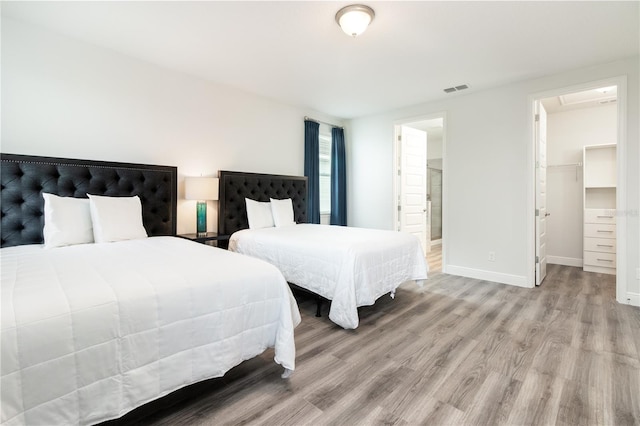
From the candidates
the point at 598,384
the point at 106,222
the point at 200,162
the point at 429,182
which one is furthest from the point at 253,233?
the point at 429,182

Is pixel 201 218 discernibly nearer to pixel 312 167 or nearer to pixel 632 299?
pixel 312 167

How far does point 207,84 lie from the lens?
12.2ft

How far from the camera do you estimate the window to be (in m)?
5.37

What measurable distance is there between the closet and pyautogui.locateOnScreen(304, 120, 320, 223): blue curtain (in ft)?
13.7

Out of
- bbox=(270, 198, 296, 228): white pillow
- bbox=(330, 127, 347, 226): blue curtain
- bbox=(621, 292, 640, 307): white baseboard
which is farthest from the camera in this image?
bbox=(330, 127, 347, 226): blue curtain

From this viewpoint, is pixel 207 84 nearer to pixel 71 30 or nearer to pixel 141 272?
pixel 71 30

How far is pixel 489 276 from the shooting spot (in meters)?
4.07

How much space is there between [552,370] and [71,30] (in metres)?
4.60

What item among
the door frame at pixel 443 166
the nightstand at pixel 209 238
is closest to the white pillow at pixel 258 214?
the nightstand at pixel 209 238

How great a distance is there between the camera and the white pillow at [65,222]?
2342mm

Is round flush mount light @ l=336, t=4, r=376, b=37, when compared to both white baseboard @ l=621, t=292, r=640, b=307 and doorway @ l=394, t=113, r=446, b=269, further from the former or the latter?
white baseboard @ l=621, t=292, r=640, b=307

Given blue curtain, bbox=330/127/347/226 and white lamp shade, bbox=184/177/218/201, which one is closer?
white lamp shade, bbox=184/177/218/201

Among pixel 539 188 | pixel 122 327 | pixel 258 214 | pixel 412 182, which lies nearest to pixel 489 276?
pixel 539 188

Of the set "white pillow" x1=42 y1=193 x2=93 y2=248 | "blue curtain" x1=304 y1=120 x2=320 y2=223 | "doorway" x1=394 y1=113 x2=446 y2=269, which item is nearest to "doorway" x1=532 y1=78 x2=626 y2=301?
"doorway" x1=394 y1=113 x2=446 y2=269
